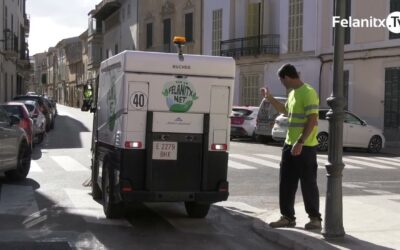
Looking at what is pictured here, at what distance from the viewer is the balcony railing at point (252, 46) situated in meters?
31.8

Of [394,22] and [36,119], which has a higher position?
[394,22]

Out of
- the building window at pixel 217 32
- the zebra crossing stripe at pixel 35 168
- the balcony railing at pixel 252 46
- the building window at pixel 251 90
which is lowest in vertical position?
the zebra crossing stripe at pixel 35 168

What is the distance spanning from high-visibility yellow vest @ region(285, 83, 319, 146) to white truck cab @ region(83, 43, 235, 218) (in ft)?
3.00

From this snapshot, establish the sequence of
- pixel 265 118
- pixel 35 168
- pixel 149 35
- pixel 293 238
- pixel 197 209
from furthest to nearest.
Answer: pixel 149 35, pixel 265 118, pixel 35 168, pixel 197 209, pixel 293 238

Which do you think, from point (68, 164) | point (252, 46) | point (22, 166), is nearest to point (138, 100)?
point (22, 166)

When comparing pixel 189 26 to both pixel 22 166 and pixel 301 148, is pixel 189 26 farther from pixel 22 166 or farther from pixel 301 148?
pixel 301 148

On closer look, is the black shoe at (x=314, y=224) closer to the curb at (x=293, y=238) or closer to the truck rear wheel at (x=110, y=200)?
the curb at (x=293, y=238)

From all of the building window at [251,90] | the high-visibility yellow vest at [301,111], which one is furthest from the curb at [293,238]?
the building window at [251,90]

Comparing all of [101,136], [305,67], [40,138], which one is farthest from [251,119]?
[101,136]

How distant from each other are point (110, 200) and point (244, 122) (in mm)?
16793

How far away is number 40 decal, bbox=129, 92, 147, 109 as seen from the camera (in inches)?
303

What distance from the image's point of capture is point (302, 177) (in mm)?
7504

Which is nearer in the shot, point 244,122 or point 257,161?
point 257,161

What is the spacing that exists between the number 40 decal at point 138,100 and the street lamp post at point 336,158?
2.28 m
